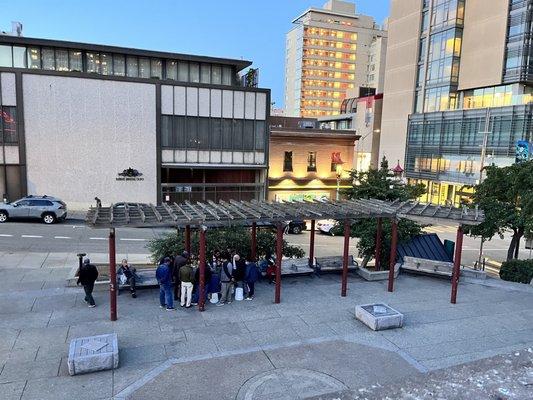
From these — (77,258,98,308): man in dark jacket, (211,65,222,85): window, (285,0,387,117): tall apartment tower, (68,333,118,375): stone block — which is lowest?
(68,333,118,375): stone block

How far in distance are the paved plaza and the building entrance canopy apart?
2.63 metres

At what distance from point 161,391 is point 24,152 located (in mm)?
30845

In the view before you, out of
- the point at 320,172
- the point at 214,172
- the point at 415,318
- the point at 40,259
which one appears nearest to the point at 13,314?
the point at 40,259

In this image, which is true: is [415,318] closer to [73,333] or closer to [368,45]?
[73,333]

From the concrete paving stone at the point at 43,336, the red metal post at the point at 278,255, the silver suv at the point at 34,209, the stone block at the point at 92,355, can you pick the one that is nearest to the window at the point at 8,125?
the silver suv at the point at 34,209

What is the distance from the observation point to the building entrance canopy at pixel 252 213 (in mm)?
11547

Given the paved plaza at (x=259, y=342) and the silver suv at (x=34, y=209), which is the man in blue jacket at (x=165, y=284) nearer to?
the paved plaza at (x=259, y=342)

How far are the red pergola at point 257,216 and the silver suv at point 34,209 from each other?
1871 cm

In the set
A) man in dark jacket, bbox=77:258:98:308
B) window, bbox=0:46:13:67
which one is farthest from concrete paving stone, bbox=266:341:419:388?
window, bbox=0:46:13:67

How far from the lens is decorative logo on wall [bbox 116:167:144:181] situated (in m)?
35.3

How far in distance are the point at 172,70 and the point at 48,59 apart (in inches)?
406

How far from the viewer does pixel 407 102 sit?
60.0 meters

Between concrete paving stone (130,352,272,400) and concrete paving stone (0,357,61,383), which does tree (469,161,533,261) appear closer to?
concrete paving stone (130,352,272,400)

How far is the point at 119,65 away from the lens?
38.2 m
